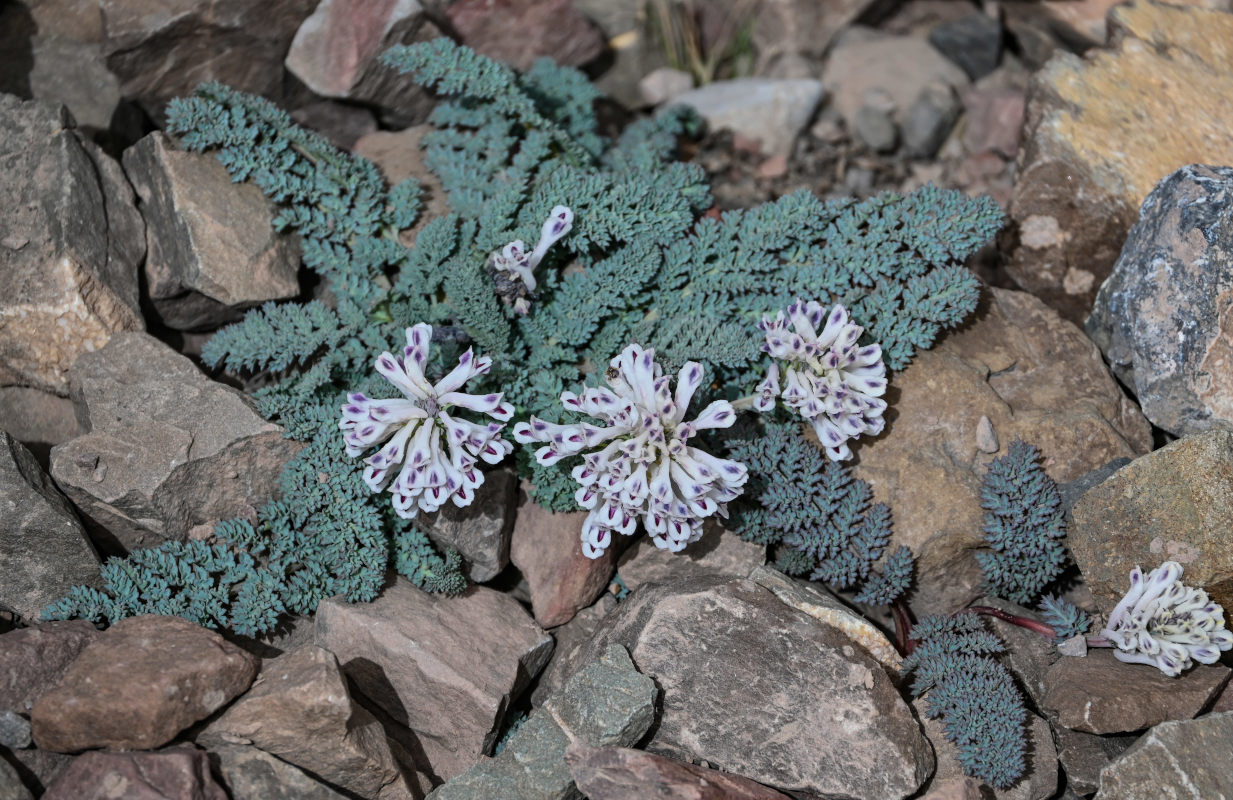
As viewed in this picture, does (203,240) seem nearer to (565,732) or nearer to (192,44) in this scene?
(192,44)

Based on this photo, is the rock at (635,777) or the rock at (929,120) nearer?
the rock at (635,777)

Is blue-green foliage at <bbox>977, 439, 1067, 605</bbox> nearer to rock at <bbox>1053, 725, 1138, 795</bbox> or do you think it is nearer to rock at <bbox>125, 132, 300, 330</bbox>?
rock at <bbox>1053, 725, 1138, 795</bbox>

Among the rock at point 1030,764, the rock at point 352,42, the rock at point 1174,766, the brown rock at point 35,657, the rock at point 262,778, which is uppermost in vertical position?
the rock at point 352,42

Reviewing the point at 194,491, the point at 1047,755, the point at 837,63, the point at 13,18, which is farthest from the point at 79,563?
the point at 837,63

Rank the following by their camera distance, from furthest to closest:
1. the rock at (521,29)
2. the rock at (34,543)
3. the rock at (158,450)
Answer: the rock at (521,29) < the rock at (158,450) < the rock at (34,543)

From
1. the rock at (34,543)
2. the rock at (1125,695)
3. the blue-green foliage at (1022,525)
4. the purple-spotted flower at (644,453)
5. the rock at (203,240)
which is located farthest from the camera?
the rock at (203,240)

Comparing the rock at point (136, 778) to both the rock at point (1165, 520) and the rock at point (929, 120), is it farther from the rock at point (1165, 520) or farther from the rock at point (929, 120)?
the rock at point (929, 120)

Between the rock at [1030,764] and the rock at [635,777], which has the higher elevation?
the rock at [635,777]

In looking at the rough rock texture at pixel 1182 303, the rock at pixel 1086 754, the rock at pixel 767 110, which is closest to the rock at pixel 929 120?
the rock at pixel 767 110
